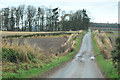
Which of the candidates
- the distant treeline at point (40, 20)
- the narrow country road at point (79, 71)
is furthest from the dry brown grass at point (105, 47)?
the distant treeline at point (40, 20)

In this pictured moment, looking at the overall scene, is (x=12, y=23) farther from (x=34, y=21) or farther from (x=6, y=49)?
(x=6, y=49)

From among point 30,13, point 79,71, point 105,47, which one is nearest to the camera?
point 79,71

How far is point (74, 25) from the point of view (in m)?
107

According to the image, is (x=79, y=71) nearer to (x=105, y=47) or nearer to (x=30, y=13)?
(x=105, y=47)

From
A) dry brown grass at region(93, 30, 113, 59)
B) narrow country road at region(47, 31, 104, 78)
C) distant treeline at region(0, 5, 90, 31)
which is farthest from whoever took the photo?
distant treeline at region(0, 5, 90, 31)

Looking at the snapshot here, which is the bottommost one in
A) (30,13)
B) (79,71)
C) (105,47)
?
(79,71)

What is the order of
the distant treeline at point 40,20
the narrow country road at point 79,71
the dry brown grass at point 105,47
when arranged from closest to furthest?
1. the narrow country road at point 79,71
2. the dry brown grass at point 105,47
3. the distant treeline at point 40,20

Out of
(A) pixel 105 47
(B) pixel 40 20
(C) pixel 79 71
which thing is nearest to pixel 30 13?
(B) pixel 40 20

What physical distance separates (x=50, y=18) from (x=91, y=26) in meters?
45.1

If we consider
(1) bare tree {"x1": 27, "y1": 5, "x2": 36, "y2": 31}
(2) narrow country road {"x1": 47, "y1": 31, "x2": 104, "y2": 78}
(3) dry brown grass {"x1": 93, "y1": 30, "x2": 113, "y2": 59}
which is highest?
(1) bare tree {"x1": 27, "y1": 5, "x2": 36, "y2": 31}

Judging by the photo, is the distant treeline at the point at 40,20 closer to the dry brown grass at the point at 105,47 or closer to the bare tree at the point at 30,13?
the bare tree at the point at 30,13

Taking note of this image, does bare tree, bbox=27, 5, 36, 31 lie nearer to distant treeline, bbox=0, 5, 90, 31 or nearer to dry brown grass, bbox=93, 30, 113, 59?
distant treeline, bbox=0, 5, 90, 31

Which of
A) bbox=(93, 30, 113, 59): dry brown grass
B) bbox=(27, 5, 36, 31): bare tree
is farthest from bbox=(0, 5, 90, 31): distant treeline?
bbox=(93, 30, 113, 59): dry brown grass

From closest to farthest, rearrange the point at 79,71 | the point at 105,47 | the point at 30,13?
the point at 79,71 → the point at 105,47 → the point at 30,13
